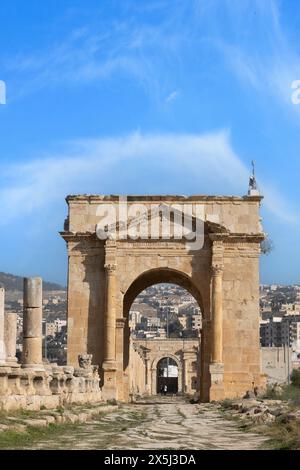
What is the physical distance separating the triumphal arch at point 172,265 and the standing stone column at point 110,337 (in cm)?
4

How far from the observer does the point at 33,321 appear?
2350cm

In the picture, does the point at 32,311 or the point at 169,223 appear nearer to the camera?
the point at 32,311

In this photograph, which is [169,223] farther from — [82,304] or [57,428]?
[57,428]

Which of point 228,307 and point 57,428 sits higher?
point 228,307

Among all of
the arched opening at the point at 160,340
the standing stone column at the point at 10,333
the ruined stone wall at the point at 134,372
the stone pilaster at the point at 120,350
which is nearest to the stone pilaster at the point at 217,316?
the arched opening at the point at 160,340

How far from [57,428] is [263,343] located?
131m

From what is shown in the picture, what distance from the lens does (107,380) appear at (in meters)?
34.2

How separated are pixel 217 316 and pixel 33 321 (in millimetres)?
12266

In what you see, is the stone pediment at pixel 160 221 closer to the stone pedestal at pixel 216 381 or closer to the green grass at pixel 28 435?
the stone pedestal at pixel 216 381

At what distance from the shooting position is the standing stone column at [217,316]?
34.3 metres

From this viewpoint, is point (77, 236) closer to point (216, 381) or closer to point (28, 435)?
point (216, 381)

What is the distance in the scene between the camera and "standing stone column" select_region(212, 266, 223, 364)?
34344 mm
